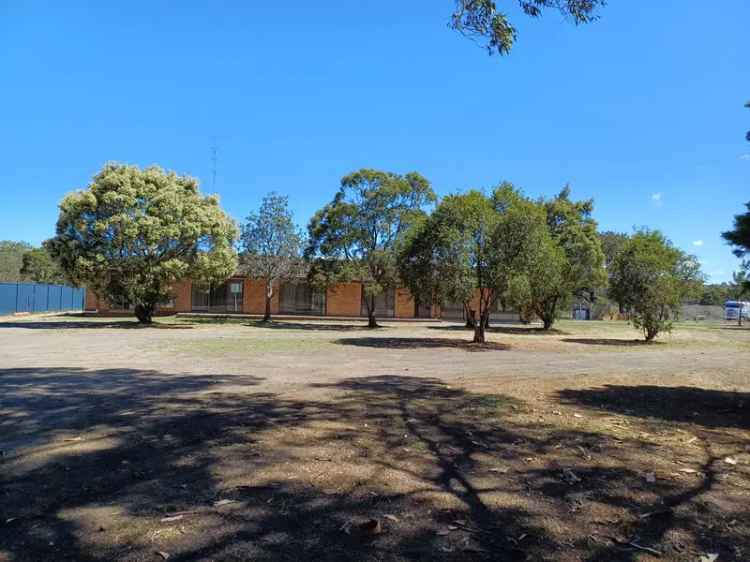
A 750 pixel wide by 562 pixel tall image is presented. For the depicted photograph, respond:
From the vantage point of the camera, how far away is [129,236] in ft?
71.3

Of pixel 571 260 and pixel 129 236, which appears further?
pixel 571 260

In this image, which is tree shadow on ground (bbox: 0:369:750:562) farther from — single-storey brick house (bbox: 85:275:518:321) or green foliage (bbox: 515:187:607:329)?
single-storey brick house (bbox: 85:275:518:321)

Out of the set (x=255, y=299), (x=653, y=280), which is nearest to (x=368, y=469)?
(x=653, y=280)

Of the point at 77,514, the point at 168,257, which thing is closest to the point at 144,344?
the point at 168,257

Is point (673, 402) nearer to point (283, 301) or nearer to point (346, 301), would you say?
point (346, 301)

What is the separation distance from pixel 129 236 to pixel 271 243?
10.8 m

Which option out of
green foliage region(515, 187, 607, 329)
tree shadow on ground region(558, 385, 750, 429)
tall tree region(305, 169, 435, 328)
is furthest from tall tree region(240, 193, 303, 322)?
tree shadow on ground region(558, 385, 750, 429)

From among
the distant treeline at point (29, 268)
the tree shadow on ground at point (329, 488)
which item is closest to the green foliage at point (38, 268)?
the distant treeline at point (29, 268)

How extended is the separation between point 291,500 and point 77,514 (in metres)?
1.32

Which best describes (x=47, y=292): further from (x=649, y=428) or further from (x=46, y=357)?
(x=649, y=428)

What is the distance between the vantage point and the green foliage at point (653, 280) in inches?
803

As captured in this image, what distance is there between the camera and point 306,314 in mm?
39781

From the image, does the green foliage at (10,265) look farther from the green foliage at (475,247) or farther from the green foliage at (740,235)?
the green foliage at (740,235)

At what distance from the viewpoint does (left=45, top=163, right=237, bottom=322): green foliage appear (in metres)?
22.0
